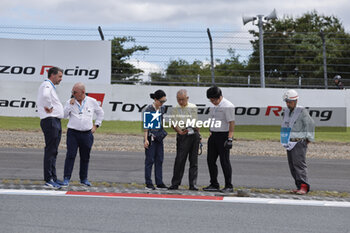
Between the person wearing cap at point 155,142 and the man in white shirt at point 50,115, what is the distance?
4.26ft

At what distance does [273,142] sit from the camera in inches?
680

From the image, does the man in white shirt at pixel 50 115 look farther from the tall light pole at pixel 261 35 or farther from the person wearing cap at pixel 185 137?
the tall light pole at pixel 261 35

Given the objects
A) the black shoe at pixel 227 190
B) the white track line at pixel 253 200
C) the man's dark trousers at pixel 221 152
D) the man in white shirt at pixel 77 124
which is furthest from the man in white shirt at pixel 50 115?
the black shoe at pixel 227 190

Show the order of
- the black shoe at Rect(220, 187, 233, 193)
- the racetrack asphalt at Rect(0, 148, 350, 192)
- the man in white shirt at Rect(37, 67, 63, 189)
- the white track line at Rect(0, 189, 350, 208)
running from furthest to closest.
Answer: the racetrack asphalt at Rect(0, 148, 350, 192) < the black shoe at Rect(220, 187, 233, 193) < the man in white shirt at Rect(37, 67, 63, 189) < the white track line at Rect(0, 189, 350, 208)

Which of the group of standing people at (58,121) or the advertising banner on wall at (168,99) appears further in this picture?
the advertising banner on wall at (168,99)

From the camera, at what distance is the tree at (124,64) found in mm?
19391

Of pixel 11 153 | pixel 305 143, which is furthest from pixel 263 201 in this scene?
pixel 11 153

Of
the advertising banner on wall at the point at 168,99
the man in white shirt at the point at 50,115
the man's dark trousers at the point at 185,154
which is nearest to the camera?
the man in white shirt at the point at 50,115

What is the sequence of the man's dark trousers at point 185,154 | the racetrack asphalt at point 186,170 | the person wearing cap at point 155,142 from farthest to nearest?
the racetrack asphalt at point 186,170 → the man's dark trousers at point 185,154 → the person wearing cap at point 155,142

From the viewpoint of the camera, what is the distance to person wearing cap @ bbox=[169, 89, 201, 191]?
904cm

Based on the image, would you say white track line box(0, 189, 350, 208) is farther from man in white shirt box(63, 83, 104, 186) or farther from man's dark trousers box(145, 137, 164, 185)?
man's dark trousers box(145, 137, 164, 185)

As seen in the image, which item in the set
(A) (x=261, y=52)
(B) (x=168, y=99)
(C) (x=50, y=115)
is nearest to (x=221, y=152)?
(C) (x=50, y=115)

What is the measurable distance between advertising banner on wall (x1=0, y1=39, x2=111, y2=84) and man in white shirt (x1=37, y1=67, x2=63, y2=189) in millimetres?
10893

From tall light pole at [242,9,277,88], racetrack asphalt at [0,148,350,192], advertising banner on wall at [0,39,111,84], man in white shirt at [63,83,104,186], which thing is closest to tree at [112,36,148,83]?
advertising banner on wall at [0,39,111,84]
